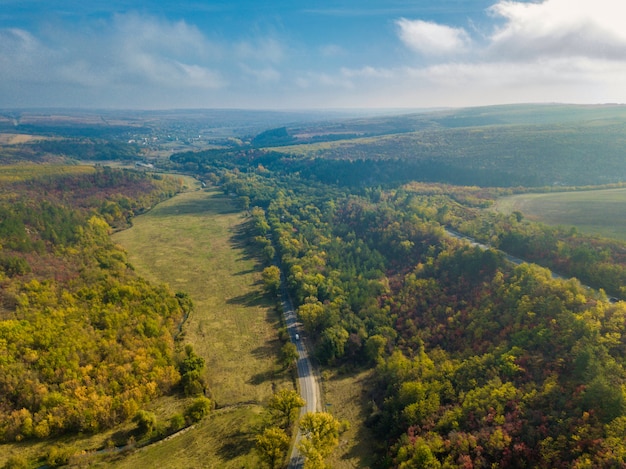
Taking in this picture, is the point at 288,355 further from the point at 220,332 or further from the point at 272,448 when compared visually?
the point at 272,448

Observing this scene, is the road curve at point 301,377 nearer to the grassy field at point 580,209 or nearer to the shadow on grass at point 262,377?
the shadow on grass at point 262,377

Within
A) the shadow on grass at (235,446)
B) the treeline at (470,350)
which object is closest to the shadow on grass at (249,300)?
the treeline at (470,350)

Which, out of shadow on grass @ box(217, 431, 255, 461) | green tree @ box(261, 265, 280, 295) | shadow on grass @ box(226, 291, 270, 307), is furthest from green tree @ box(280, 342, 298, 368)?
green tree @ box(261, 265, 280, 295)

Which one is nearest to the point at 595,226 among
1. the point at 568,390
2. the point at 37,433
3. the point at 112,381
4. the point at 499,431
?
the point at 568,390

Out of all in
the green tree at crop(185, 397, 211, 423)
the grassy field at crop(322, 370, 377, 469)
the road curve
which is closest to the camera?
the road curve

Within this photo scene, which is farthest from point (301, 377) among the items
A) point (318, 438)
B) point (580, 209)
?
point (580, 209)

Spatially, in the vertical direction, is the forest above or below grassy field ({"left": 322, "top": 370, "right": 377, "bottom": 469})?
above

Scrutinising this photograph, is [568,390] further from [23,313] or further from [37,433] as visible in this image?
[23,313]

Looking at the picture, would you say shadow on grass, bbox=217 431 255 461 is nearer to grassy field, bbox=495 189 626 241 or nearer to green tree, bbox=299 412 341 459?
green tree, bbox=299 412 341 459

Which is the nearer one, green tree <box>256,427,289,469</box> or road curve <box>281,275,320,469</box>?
green tree <box>256,427,289,469</box>

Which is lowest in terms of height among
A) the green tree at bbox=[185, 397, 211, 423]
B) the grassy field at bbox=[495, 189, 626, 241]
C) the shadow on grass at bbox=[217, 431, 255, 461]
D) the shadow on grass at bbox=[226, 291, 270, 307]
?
the shadow on grass at bbox=[217, 431, 255, 461]
